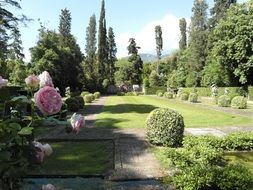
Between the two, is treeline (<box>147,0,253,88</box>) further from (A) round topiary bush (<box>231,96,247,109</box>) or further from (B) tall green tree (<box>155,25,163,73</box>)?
(B) tall green tree (<box>155,25,163,73</box>)

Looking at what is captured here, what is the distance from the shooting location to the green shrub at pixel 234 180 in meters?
7.41

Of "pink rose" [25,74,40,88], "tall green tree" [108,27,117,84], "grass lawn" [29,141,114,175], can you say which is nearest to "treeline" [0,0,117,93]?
"tall green tree" [108,27,117,84]

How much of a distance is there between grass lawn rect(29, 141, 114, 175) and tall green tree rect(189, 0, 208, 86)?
182 feet

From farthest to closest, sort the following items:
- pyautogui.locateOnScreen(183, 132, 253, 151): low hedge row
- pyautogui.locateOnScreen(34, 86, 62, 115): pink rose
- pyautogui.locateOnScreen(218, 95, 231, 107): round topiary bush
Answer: pyautogui.locateOnScreen(218, 95, 231, 107): round topiary bush → pyautogui.locateOnScreen(183, 132, 253, 151): low hedge row → pyautogui.locateOnScreen(34, 86, 62, 115): pink rose

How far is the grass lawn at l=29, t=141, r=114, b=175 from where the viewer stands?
9.80 m

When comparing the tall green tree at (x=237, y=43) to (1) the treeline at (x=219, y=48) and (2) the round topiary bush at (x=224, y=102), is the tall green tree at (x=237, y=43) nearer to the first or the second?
(1) the treeline at (x=219, y=48)

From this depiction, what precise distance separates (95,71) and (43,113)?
77825 mm

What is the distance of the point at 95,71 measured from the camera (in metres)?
80.1

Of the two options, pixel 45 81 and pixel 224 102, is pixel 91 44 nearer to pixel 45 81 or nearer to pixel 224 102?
pixel 224 102

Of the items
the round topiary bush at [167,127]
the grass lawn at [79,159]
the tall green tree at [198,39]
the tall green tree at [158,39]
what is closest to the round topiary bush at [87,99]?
the grass lawn at [79,159]

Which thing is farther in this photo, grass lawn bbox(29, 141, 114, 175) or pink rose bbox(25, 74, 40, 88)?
grass lawn bbox(29, 141, 114, 175)

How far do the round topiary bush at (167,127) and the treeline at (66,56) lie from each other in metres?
19.2

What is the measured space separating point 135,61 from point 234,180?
3528 inches

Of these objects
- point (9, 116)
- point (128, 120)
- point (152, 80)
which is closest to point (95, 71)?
point (152, 80)
